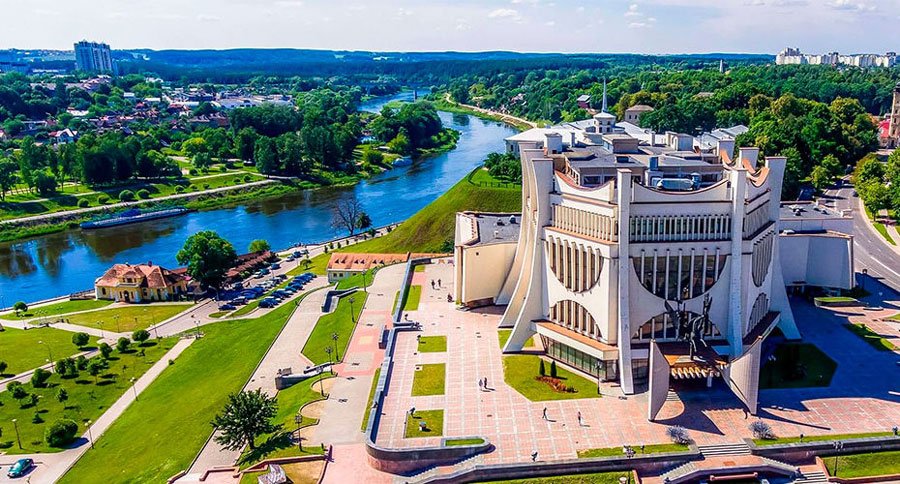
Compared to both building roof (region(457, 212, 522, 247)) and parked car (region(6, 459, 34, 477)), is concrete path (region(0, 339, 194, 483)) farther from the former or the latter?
building roof (region(457, 212, 522, 247))

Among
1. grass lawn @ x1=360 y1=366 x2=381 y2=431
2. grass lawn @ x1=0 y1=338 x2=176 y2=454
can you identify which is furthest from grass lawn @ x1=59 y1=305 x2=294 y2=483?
grass lawn @ x1=360 y1=366 x2=381 y2=431

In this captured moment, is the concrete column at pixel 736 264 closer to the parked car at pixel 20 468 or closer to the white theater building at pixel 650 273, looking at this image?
the white theater building at pixel 650 273

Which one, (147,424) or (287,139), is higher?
(287,139)

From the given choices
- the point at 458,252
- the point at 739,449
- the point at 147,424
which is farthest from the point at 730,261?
the point at 147,424

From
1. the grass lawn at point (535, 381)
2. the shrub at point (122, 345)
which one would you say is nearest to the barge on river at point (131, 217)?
the shrub at point (122, 345)

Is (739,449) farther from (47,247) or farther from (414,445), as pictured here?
(47,247)

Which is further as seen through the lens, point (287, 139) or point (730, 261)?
point (287, 139)

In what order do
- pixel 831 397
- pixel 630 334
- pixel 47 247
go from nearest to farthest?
1. pixel 831 397
2. pixel 630 334
3. pixel 47 247
